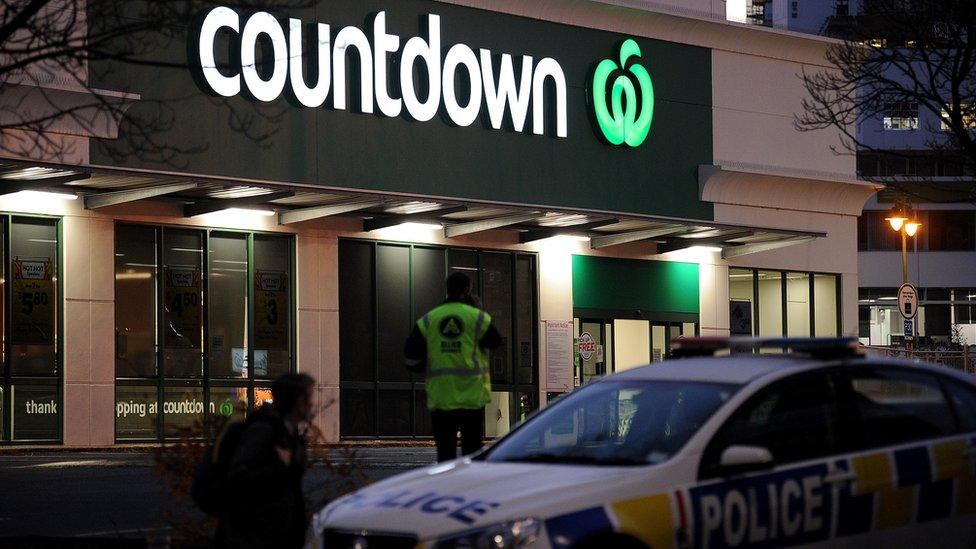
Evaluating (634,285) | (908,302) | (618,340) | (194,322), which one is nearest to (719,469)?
(194,322)

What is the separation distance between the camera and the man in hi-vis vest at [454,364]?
12742 mm

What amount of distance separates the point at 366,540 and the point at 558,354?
27720 millimetres

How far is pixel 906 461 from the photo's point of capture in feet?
30.3

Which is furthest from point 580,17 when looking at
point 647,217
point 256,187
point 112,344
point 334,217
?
point 112,344

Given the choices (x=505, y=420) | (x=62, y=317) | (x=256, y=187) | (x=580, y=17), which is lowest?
(x=505, y=420)

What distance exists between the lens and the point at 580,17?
35.7 meters

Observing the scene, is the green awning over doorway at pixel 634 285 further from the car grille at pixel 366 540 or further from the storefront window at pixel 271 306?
the car grille at pixel 366 540

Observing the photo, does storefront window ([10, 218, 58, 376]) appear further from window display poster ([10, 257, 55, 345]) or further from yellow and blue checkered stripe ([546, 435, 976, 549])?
yellow and blue checkered stripe ([546, 435, 976, 549])

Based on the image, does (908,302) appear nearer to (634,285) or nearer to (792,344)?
(634,285)

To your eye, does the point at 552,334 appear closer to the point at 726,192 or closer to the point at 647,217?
the point at 647,217

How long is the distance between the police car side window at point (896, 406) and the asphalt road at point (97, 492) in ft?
12.0

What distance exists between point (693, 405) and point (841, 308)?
3366 cm

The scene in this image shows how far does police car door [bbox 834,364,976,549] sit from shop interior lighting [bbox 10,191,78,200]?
1997 cm

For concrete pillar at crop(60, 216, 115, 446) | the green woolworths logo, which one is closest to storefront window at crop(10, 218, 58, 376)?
concrete pillar at crop(60, 216, 115, 446)
